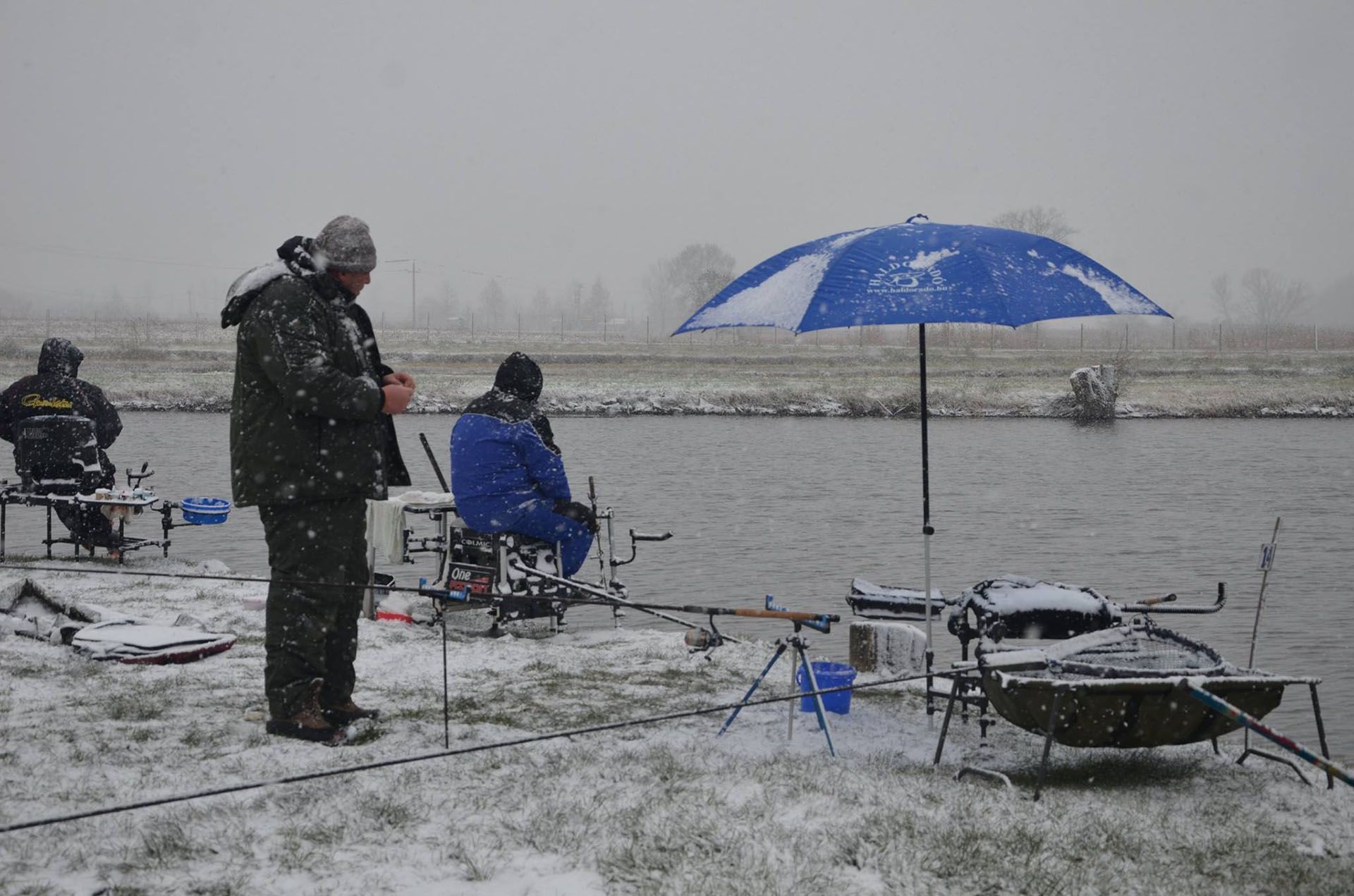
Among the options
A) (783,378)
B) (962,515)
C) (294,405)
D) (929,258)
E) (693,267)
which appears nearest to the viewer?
(294,405)

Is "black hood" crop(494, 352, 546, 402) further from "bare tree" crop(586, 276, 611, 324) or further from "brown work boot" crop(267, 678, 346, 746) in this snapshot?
"bare tree" crop(586, 276, 611, 324)

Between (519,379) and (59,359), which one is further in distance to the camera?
(59,359)

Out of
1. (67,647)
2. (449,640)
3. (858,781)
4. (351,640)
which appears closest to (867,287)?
(858,781)

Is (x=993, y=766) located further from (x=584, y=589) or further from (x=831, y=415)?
(x=831, y=415)

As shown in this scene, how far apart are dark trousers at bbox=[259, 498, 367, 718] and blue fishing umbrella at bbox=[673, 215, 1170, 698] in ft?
6.07

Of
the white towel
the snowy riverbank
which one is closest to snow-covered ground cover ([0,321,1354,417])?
the snowy riverbank

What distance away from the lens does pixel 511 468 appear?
23.7ft

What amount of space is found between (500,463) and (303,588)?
2.76 metres

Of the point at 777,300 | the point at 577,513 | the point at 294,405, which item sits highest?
the point at 777,300

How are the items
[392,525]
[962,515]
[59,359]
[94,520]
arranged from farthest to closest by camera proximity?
[962,515]
[94,520]
[59,359]
[392,525]

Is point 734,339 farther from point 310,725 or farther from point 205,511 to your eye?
point 310,725

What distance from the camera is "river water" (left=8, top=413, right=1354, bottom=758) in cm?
1009

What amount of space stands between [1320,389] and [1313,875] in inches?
1584

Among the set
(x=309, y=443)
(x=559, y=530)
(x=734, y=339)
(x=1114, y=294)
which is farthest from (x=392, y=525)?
(x=734, y=339)
